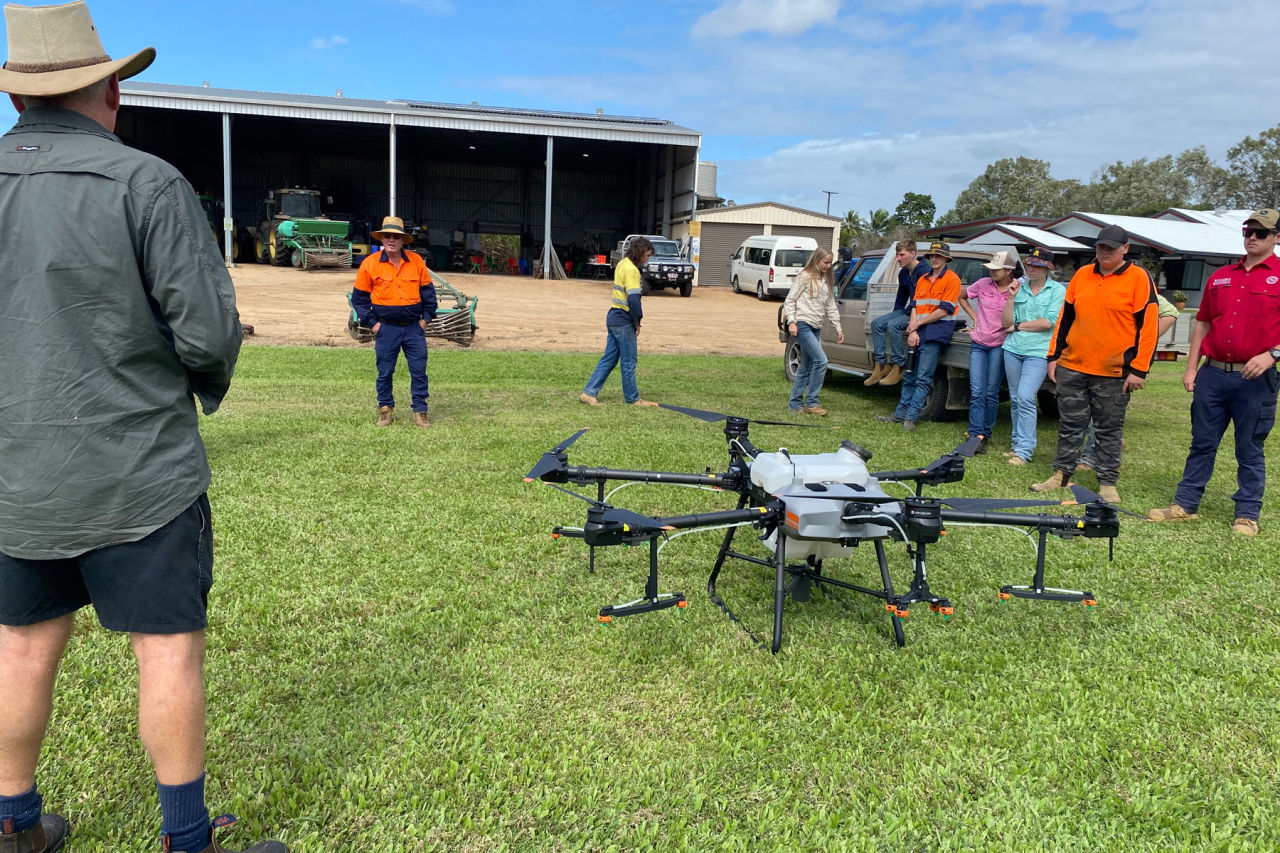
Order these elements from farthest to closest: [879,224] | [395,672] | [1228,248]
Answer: [879,224] < [1228,248] < [395,672]

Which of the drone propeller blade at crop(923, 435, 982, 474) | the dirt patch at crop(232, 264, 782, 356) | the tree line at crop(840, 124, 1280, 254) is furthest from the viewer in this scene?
the tree line at crop(840, 124, 1280, 254)

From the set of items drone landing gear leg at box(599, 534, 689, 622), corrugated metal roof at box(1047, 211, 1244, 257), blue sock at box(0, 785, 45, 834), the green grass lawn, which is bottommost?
the green grass lawn

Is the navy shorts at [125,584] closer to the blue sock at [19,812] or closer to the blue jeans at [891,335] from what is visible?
the blue sock at [19,812]

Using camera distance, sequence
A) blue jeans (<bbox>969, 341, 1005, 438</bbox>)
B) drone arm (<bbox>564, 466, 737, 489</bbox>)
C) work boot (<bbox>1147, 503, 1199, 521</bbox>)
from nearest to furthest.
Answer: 1. drone arm (<bbox>564, 466, 737, 489</bbox>)
2. work boot (<bbox>1147, 503, 1199, 521</bbox>)
3. blue jeans (<bbox>969, 341, 1005, 438</bbox>)

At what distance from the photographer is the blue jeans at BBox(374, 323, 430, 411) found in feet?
24.2

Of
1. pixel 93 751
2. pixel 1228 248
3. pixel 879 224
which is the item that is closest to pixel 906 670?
pixel 93 751

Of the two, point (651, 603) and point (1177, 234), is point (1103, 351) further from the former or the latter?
point (1177, 234)

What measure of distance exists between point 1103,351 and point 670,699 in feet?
14.7

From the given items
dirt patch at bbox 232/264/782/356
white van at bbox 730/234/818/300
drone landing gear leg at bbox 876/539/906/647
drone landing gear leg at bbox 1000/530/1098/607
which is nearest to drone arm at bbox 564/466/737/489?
drone landing gear leg at bbox 876/539/906/647

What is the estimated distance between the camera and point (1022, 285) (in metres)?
7.05

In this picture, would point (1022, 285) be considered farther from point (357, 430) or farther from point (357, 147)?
point (357, 147)

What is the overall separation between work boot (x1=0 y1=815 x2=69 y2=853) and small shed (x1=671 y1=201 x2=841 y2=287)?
107ft

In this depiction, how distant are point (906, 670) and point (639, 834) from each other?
4.69 ft

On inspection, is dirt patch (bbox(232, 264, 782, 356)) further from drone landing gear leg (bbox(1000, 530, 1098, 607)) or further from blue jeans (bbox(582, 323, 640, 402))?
drone landing gear leg (bbox(1000, 530, 1098, 607))
